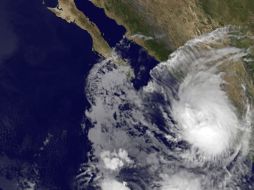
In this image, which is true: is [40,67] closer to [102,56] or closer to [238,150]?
[102,56]

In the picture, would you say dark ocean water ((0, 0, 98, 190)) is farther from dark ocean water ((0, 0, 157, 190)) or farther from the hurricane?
the hurricane

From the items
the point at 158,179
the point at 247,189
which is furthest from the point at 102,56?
the point at 247,189

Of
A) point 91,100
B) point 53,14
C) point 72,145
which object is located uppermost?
point 53,14

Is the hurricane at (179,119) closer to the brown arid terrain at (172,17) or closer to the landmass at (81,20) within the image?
the brown arid terrain at (172,17)

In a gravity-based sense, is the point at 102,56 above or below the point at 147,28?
below

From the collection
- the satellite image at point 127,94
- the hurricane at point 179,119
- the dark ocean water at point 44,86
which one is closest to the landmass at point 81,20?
the satellite image at point 127,94

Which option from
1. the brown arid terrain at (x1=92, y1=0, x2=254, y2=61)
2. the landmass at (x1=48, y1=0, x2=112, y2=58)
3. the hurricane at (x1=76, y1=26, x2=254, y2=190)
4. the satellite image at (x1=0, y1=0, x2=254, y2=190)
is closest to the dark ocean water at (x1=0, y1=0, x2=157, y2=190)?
the satellite image at (x1=0, y1=0, x2=254, y2=190)
